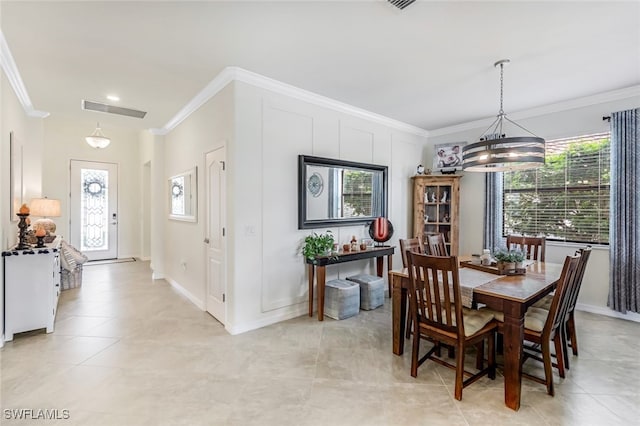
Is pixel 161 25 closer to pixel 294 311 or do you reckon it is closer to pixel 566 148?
pixel 294 311

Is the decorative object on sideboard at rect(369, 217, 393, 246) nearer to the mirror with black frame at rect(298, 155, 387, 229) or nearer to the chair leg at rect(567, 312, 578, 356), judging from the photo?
the mirror with black frame at rect(298, 155, 387, 229)

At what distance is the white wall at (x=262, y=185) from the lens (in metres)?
3.28

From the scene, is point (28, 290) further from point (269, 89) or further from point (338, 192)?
point (338, 192)

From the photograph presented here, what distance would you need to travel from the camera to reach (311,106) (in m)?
3.89

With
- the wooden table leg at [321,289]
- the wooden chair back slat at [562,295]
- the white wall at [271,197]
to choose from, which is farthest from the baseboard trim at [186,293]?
the wooden chair back slat at [562,295]

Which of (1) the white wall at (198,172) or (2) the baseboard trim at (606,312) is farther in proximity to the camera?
(2) the baseboard trim at (606,312)

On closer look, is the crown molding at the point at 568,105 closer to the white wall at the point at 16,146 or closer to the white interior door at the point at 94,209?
the white wall at the point at 16,146

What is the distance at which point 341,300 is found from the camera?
3.63 metres

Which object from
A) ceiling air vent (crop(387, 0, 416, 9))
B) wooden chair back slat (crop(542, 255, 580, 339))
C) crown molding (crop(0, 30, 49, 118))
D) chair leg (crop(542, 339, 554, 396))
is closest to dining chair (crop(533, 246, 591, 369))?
wooden chair back slat (crop(542, 255, 580, 339))

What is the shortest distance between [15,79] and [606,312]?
25.0ft

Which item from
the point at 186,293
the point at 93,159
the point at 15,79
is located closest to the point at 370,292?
the point at 186,293

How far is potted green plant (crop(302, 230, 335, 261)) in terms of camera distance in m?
3.66

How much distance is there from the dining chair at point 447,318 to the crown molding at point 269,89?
96.6 inches

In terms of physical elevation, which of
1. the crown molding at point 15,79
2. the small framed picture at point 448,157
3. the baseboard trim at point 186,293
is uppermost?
the crown molding at point 15,79
